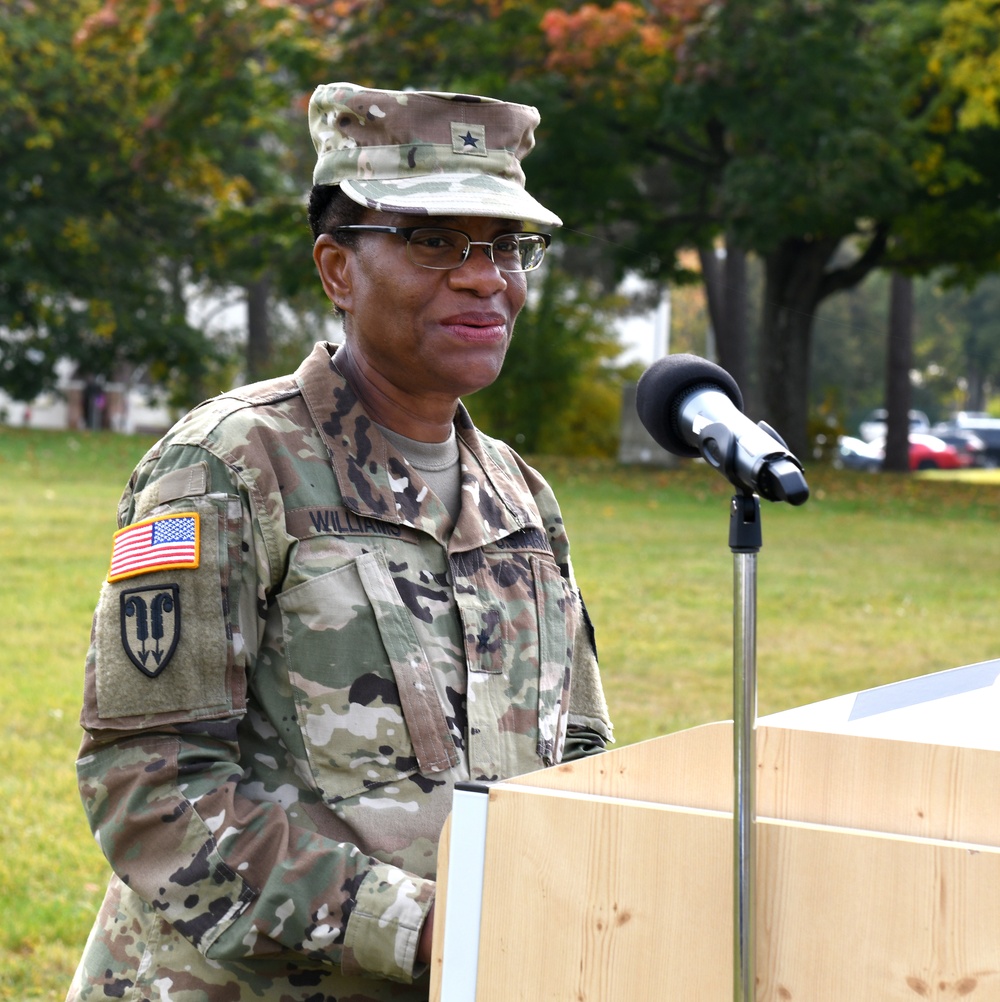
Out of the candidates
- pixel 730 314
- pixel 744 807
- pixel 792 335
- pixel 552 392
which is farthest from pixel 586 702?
pixel 730 314

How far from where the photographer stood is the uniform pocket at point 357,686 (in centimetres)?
209

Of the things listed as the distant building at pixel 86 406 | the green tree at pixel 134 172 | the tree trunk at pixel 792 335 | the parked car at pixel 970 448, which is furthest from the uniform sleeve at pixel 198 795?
the parked car at pixel 970 448

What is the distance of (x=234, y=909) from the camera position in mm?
1990

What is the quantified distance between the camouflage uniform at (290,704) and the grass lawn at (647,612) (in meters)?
2.71

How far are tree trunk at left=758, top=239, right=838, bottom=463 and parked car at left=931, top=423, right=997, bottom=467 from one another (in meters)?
22.5

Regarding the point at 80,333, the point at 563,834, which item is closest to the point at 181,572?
the point at 563,834

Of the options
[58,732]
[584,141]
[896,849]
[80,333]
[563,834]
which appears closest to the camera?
[896,849]

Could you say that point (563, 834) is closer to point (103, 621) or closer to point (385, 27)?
point (103, 621)

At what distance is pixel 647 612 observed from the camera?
1081 centimetres

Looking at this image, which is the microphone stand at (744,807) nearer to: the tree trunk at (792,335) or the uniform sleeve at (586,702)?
the uniform sleeve at (586,702)

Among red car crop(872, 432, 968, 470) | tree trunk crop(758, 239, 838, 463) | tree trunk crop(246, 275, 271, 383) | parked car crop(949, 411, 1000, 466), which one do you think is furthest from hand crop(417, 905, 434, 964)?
parked car crop(949, 411, 1000, 466)

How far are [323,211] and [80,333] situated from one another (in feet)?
98.7

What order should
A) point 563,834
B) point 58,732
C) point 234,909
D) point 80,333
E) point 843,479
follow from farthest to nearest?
1. point 80,333
2. point 843,479
3. point 58,732
4. point 234,909
5. point 563,834

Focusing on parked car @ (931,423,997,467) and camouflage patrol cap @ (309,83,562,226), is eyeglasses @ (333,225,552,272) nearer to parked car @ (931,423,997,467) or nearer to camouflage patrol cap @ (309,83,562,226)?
camouflage patrol cap @ (309,83,562,226)
